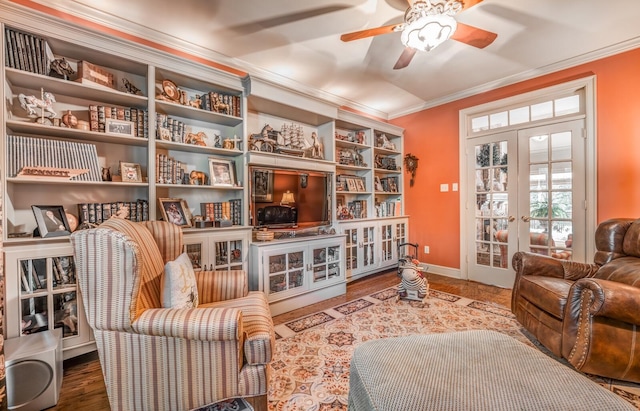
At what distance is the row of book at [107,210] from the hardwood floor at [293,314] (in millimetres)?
979

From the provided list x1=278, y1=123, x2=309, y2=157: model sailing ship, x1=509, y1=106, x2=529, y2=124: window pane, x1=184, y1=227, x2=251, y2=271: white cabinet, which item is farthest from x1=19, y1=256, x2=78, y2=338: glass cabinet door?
x1=509, y1=106, x2=529, y2=124: window pane

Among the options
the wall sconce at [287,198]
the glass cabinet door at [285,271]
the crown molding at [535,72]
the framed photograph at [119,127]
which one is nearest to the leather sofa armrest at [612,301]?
the glass cabinet door at [285,271]

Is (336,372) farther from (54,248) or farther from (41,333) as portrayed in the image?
(54,248)

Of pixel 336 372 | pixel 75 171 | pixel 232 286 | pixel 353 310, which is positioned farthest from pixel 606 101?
pixel 75 171

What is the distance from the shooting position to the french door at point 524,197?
9.90 feet

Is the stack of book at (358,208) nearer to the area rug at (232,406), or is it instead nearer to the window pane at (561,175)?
the window pane at (561,175)

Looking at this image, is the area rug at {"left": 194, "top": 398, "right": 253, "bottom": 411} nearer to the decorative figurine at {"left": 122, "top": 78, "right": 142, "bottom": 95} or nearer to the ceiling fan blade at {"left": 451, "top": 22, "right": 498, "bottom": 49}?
the decorative figurine at {"left": 122, "top": 78, "right": 142, "bottom": 95}

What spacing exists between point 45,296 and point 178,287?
1.00 m

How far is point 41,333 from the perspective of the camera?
166cm

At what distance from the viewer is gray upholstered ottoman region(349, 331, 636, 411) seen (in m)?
0.85

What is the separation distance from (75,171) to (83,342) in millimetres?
1158

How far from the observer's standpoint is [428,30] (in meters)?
1.78

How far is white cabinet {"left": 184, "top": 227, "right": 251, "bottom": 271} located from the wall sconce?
0.56 metres

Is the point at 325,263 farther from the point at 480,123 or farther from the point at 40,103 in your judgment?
the point at 480,123
